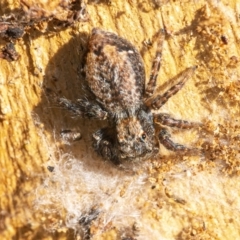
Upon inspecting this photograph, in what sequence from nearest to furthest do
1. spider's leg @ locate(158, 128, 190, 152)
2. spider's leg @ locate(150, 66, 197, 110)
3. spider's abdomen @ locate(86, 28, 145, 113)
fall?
1. spider's abdomen @ locate(86, 28, 145, 113)
2. spider's leg @ locate(150, 66, 197, 110)
3. spider's leg @ locate(158, 128, 190, 152)

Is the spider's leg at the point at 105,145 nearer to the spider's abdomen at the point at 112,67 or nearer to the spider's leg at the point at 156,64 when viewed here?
the spider's abdomen at the point at 112,67

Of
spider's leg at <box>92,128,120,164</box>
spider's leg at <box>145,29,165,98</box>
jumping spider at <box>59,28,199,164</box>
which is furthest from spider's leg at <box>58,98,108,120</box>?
spider's leg at <box>145,29,165,98</box>

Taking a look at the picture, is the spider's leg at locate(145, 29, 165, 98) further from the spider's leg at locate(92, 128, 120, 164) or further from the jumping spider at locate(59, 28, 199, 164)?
the spider's leg at locate(92, 128, 120, 164)

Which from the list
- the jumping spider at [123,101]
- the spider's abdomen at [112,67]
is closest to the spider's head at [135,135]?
the jumping spider at [123,101]

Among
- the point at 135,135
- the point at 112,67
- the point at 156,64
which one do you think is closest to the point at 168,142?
the point at 135,135

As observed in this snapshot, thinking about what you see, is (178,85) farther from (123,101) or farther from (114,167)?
(114,167)

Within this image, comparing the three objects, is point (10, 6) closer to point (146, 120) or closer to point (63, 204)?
point (146, 120)
